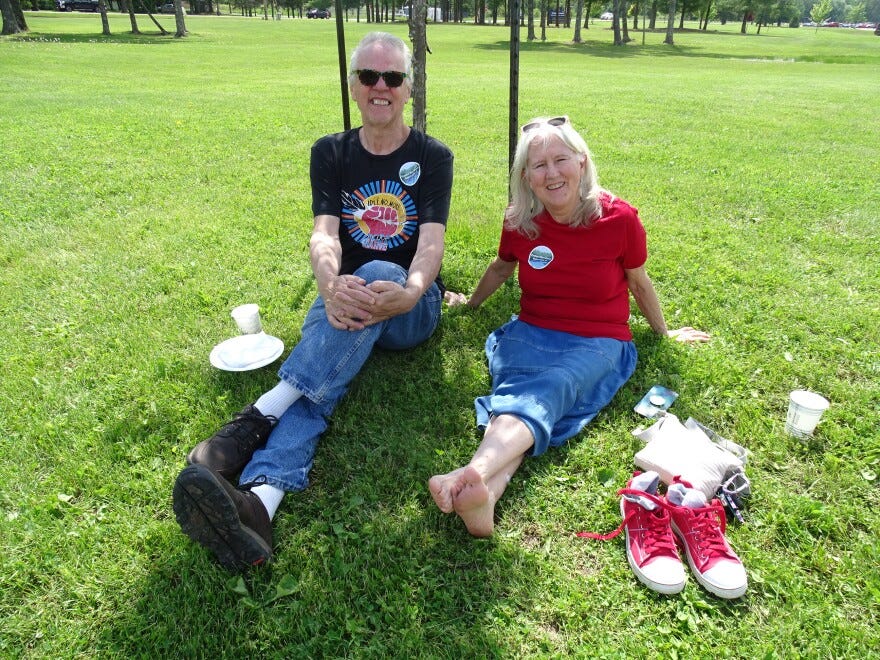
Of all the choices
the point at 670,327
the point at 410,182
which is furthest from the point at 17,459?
the point at 670,327

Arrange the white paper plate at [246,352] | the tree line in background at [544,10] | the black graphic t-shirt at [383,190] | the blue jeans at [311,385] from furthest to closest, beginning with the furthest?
the tree line in background at [544,10]
the white paper plate at [246,352]
the black graphic t-shirt at [383,190]
the blue jeans at [311,385]

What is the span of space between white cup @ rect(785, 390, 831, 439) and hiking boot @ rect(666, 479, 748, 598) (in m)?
0.79

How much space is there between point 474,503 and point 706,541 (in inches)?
35.5

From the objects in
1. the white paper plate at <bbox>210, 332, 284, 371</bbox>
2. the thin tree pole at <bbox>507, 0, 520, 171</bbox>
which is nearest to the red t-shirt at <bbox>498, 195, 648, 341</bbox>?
the thin tree pole at <bbox>507, 0, 520, 171</bbox>

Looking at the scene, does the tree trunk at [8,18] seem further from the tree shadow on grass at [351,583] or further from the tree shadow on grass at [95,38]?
the tree shadow on grass at [351,583]

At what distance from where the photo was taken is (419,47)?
15.1 feet

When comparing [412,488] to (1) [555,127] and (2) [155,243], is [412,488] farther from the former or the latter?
(2) [155,243]

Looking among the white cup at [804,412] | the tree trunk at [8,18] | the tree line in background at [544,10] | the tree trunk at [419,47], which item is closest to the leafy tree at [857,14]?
the tree line in background at [544,10]

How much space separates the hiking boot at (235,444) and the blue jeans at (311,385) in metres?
0.05

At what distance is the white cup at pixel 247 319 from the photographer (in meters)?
3.57

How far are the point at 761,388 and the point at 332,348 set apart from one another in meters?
2.39

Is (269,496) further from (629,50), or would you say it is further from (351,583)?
(629,50)

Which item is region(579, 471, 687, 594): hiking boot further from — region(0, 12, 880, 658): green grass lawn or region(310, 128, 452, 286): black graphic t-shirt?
region(310, 128, 452, 286): black graphic t-shirt

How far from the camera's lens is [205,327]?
3908 millimetres
